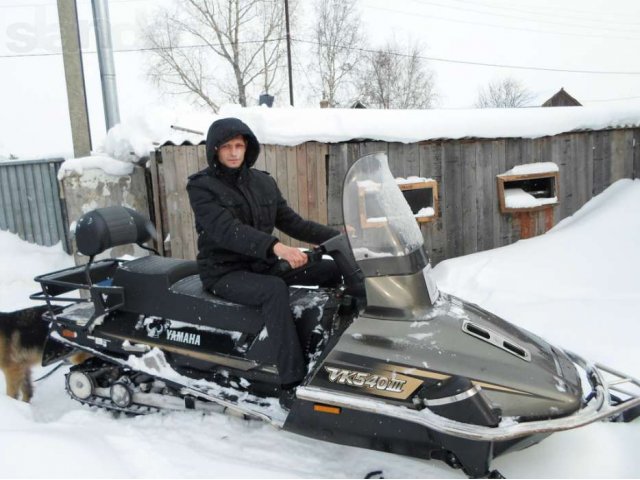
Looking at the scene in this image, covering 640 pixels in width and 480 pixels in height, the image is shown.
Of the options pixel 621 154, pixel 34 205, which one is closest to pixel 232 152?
pixel 34 205

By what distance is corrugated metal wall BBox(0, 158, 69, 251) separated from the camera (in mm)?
7449

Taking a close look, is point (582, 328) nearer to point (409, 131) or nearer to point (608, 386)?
point (608, 386)

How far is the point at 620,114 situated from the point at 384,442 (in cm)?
713

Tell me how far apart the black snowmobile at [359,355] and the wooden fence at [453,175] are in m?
1.87

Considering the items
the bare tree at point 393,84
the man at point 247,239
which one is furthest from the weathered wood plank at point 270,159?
the bare tree at point 393,84

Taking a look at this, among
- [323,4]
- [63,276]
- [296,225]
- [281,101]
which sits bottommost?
[63,276]

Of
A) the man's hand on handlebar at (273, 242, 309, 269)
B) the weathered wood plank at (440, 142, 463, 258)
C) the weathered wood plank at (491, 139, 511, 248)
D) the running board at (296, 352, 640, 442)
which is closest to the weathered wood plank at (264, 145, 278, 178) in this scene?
the weathered wood plank at (440, 142, 463, 258)

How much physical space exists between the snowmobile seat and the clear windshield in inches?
28.9

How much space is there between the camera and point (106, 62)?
750 centimetres

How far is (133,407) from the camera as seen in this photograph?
3047mm

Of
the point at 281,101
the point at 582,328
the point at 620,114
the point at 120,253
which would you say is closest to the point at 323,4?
the point at 281,101

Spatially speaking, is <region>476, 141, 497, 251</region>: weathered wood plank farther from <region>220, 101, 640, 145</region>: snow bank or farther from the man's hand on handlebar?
the man's hand on handlebar

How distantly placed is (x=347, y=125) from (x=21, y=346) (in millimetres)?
3890

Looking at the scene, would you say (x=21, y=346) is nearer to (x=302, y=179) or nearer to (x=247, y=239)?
(x=247, y=239)
